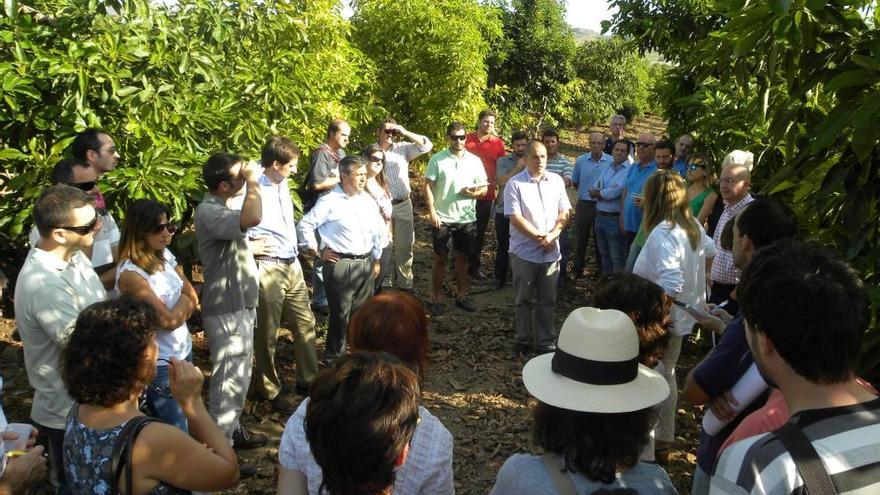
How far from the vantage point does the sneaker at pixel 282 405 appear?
546 cm

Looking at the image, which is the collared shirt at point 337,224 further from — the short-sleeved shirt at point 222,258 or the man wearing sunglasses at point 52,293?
the man wearing sunglasses at point 52,293

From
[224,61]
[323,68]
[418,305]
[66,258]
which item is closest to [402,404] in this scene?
[418,305]

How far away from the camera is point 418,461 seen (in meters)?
2.29

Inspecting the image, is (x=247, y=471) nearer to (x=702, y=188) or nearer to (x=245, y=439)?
(x=245, y=439)

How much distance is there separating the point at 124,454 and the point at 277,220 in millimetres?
3067

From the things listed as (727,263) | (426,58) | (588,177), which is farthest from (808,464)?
(426,58)

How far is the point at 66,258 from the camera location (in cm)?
344

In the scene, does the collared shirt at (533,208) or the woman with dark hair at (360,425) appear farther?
the collared shirt at (533,208)

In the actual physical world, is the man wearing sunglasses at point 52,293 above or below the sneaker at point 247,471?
above

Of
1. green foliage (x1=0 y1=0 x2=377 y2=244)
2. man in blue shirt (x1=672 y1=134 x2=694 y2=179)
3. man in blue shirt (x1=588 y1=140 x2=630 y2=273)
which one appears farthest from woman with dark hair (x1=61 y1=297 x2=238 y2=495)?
man in blue shirt (x1=672 y1=134 x2=694 y2=179)

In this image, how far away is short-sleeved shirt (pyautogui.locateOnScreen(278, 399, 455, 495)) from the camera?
2.29 m

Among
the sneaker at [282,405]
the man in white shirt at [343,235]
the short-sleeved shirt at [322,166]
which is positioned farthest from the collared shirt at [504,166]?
the sneaker at [282,405]

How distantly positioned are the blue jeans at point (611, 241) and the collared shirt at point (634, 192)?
40 cm

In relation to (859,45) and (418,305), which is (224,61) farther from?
(859,45)
